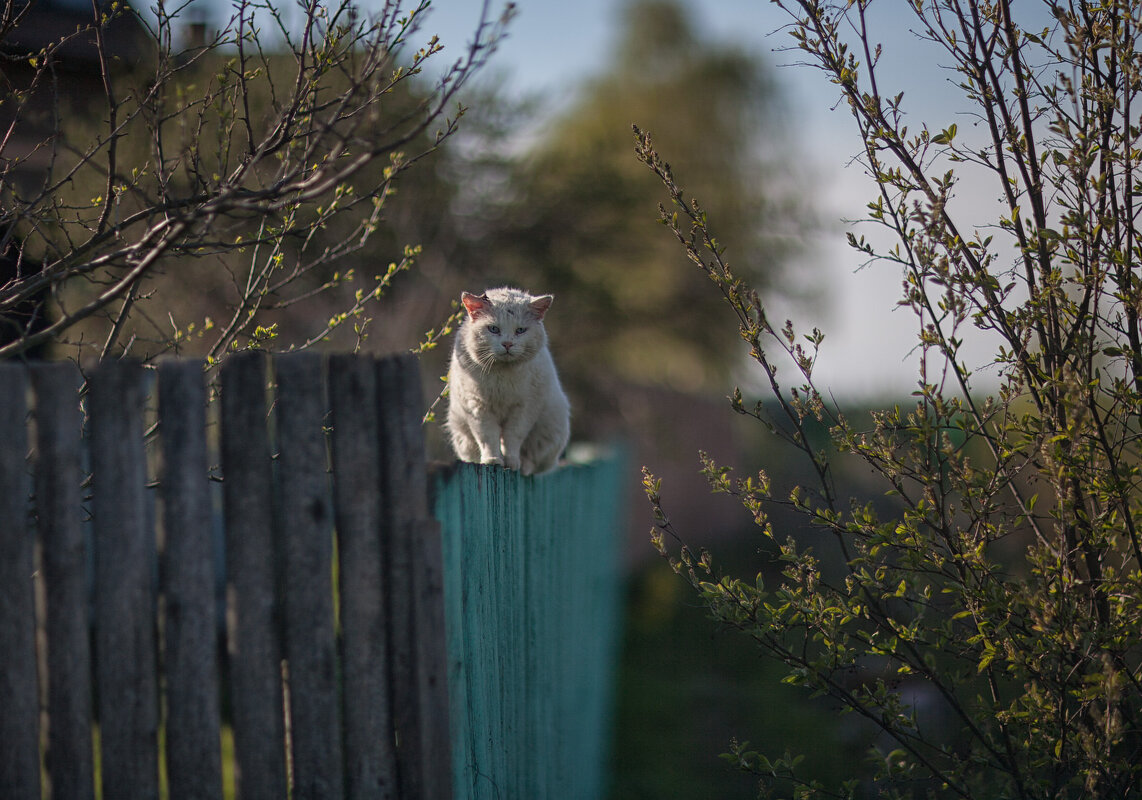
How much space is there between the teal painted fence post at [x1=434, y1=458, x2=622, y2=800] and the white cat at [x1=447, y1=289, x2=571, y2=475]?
0.26 m

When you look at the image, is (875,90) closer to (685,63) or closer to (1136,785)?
(1136,785)

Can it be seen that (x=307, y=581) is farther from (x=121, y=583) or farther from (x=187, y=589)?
(x=121, y=583)

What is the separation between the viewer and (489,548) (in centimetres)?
285

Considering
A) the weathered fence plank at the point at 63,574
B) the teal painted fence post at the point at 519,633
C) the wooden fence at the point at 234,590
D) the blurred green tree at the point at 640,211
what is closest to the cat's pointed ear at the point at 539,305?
the teal painted fence post at the point at 519,633

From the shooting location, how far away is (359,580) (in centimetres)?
203

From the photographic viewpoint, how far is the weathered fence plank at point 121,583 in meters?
1.81

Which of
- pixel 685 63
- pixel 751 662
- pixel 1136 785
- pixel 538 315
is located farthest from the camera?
pixel 685 63

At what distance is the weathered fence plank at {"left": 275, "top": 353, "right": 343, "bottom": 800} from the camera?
1977mm

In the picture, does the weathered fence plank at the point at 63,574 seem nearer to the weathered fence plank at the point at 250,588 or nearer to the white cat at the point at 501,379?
the weathered fence plank at the point at 250,588

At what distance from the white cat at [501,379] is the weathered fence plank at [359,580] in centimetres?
198

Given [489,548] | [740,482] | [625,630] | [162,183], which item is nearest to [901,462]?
[740,482]

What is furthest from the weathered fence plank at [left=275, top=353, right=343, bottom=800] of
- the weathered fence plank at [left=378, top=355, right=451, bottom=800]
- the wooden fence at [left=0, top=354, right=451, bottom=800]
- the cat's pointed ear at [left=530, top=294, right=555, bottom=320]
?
the cat's pointed ear at [left=530, top=294, right=555, bottom=320]

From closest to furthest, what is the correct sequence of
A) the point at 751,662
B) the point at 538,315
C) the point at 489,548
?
the point at 489,548 < the point at 538,315 < the point at 751,662

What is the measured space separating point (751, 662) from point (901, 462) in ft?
23.3
